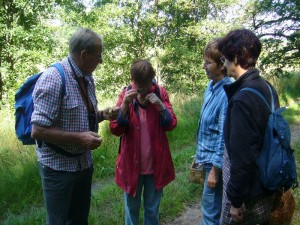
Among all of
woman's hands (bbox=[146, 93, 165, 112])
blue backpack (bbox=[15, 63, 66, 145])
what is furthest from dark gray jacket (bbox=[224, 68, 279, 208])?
blue backpack (bbox=[15, 63, 66, 145])

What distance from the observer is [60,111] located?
2307 millimetres

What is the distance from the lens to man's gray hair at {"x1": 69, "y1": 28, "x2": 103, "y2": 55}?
2.37 metres

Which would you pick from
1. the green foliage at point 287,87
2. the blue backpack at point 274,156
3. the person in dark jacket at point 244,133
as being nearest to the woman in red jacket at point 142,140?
the person in dark jacket at point 244,133

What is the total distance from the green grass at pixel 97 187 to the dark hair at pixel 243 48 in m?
1.94

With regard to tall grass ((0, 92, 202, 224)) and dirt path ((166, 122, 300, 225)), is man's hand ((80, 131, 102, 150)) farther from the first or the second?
dirt path ((166, 122, 300, 225))

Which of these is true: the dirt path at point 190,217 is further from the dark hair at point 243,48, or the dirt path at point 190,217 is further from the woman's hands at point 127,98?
the dark hair at point 243,48

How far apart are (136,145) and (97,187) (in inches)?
99.2

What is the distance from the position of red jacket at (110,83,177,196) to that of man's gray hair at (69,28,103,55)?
0.58 metres

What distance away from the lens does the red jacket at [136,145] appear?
2.79 meters

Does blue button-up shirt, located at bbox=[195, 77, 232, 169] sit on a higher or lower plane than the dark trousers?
higher

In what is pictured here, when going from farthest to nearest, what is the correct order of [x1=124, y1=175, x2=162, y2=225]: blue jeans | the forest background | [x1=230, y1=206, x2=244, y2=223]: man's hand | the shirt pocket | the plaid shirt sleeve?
1. the forest background
2. [x1=124, y1=175, x2=162, y2=225]: blue jeans
3. the shirt pocket
4. the plaid shirt sleeve
5. [x1=230, y1=206, x2=244, y2=223]: man's hand

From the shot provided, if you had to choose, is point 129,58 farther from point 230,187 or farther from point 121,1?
point 230,187

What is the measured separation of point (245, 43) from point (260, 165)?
73cm

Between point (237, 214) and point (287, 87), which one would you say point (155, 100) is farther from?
point (287, 87)
